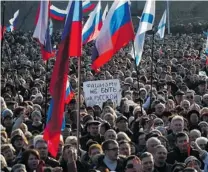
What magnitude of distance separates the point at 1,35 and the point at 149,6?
4337 mm

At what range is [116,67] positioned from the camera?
22094mm

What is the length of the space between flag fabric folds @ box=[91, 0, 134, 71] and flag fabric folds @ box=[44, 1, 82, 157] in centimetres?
126

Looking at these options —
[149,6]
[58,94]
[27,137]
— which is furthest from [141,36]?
[58,94]

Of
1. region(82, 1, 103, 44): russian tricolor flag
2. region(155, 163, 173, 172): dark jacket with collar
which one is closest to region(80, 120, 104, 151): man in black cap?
region(155, 163, 173, 172): dark jacket with collar

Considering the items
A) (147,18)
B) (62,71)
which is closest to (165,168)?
(62,71)

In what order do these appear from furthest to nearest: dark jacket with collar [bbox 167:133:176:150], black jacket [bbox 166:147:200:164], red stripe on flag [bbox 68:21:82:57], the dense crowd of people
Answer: dark jacket with collar [bbox 167:133:176:150] < red stripe on flag [bbox 68:21:82:57] < black jacket [bbox 166:147:200:164] < the dense crowd of people

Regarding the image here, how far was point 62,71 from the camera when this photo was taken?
8.82 meters

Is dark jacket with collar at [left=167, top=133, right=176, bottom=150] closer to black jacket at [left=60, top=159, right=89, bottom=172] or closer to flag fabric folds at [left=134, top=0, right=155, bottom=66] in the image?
black jacket at [left=60, top=159, right=89, bottom=172]

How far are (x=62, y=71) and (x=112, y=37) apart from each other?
8.08 feet

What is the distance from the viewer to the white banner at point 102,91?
13.8m

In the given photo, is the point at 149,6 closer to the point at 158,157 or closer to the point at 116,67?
the point at 158,157

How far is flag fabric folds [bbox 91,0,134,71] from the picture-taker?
10938 millimetres

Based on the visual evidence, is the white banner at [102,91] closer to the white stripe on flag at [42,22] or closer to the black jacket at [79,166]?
the white stripe on flag at [42,22]

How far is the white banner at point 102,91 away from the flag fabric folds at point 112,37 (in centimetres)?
237
